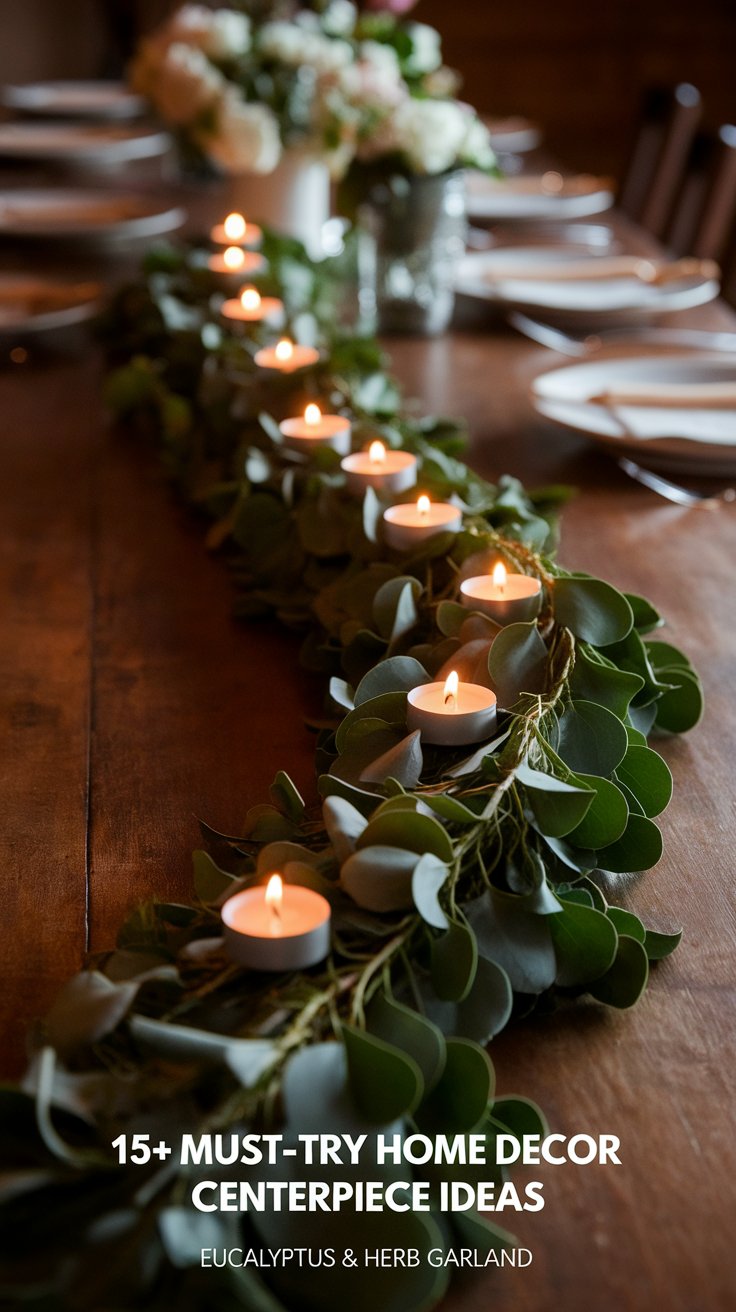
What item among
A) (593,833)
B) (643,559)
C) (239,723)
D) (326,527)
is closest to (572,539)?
(643,559)

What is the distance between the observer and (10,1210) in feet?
1.60

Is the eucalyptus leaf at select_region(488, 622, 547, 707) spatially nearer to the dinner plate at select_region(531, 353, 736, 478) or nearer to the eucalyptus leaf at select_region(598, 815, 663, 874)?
the eucalyptus leaf at select_region(598, 815, 663, 874)

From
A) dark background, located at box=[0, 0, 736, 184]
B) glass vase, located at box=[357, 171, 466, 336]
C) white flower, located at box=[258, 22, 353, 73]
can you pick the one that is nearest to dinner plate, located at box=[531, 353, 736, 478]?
glass vase, located at box=[357, 171, 466, 336]

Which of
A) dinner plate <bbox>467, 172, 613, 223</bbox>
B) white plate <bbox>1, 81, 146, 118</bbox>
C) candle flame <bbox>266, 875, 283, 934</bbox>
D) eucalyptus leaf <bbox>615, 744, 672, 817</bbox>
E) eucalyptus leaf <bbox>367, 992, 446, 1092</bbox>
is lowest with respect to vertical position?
white plate <bbox>1, 81, 146, 118</bbox>

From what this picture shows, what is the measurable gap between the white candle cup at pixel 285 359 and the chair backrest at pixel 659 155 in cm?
171

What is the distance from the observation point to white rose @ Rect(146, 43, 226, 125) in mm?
1872

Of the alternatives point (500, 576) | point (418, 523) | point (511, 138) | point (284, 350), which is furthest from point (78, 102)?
point (500, 576)

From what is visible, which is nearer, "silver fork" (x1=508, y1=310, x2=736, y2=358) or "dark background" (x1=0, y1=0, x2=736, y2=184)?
"silver fork" (x1=508, y1=310, x2=736, y2=358)

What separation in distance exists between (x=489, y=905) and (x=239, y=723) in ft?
1.10

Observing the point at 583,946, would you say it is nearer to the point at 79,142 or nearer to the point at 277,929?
the point at 277,929

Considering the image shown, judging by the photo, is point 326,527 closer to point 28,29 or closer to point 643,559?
point 643,559

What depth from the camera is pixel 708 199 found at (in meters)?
2.56

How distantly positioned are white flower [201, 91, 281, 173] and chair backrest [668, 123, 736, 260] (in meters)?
0.92

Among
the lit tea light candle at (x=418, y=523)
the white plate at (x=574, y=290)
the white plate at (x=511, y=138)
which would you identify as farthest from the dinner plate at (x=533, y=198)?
the lit tea light candle at (x=418, y=523)
